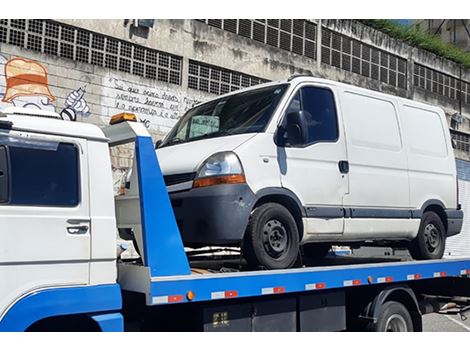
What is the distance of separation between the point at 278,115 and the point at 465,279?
12.1 ft

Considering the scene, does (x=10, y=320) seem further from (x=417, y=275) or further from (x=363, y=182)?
(x=417, y=275)

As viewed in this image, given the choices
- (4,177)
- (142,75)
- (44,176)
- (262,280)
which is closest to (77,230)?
(44,176)

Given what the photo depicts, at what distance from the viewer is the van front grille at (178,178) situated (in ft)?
16.3

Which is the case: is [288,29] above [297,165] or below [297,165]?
above

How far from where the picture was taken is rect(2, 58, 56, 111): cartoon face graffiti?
37.0ft

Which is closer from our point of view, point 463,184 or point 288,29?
point 288,29

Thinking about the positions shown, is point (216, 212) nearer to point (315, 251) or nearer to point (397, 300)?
point (397, 300)

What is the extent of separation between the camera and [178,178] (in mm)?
5070

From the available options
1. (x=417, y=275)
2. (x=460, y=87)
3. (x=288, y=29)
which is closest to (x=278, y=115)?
(x=417, y=275)

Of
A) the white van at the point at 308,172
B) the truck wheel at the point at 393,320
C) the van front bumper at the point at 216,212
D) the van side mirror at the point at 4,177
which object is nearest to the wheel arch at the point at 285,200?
the white van at the point at 308,172

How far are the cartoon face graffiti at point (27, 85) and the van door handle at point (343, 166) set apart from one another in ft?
26.2

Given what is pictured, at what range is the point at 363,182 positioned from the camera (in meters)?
6.02

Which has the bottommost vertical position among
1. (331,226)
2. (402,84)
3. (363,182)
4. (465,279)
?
(465,279)

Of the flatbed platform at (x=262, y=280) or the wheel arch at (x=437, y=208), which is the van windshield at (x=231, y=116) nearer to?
the flatbed platform at (x=262, y=280)
